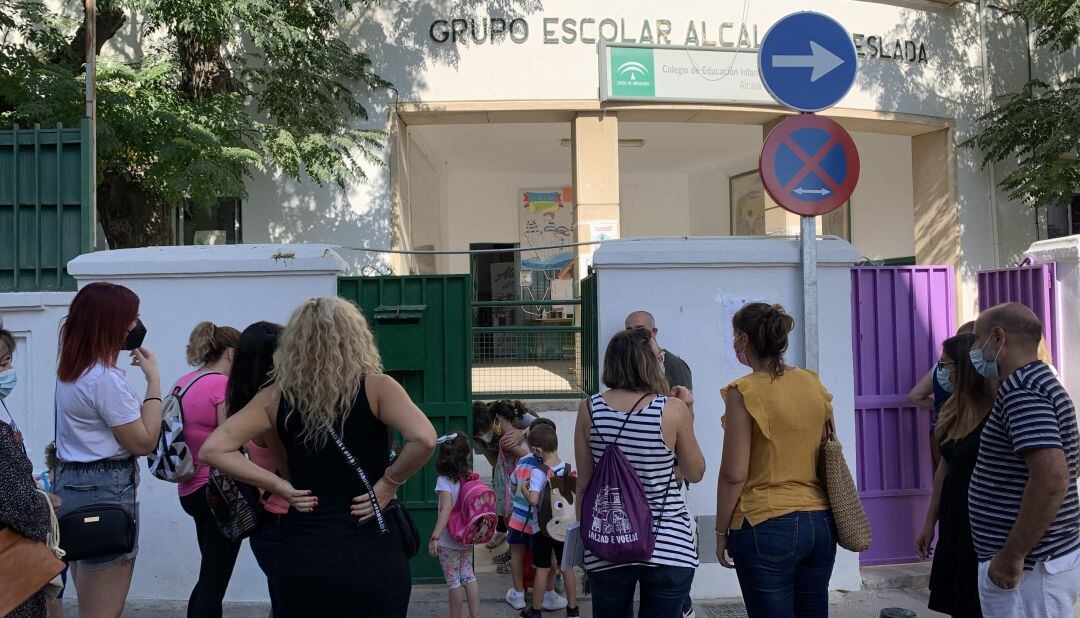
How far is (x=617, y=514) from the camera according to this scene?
126 inches

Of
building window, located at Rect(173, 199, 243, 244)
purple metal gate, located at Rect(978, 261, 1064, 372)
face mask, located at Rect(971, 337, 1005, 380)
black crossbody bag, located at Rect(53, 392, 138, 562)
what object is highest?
building window, located at Rect(173, 199, 243, 244)

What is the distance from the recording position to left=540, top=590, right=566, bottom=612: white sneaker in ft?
17.7

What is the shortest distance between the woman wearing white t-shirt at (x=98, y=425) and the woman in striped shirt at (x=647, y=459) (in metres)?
1.95

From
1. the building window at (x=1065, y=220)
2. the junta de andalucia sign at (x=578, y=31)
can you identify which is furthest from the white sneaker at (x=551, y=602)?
the building window at (x=1065, y=220)

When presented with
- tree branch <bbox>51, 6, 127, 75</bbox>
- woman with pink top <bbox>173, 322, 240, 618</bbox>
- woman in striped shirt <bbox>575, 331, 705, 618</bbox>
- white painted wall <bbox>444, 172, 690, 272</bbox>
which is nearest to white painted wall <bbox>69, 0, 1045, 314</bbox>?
tree branch <bbox>51, 6, 127, 75</bbox>

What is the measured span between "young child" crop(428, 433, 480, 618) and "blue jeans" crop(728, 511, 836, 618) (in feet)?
6.80

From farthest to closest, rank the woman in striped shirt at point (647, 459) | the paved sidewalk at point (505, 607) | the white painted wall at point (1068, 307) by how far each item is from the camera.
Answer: the white painted wall at point (1068, 307)
the paved sidewalk at point (505, 607)
the woman in striped shirt at point (647, 459)

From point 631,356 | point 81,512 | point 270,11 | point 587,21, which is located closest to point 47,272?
point 81,512

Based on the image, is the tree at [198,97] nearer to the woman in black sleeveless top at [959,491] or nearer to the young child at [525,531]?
the young child at [525,531]

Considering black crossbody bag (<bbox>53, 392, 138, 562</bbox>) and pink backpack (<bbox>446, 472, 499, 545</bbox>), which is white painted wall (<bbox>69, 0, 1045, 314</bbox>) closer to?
pink backpack (<bbox>446, 472, 499, 545</bbox>)

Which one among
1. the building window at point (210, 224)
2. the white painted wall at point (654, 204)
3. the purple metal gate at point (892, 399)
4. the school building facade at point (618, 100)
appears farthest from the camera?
the white painted wall at point (654, 204)

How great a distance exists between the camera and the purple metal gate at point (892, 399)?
5988mm

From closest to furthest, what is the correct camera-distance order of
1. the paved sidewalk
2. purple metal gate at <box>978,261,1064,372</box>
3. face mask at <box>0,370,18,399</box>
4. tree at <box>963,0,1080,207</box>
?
face mask at <box>0,370,18,399</box>
the paved sidewalk
purple metal gate at <box>978,261,1064,372</box>
tree at <box>963,0,1080,207</box>

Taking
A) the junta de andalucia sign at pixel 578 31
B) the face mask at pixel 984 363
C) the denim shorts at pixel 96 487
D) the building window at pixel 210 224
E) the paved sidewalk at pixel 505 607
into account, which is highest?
the junta de andalucia sign at pixel 578 31
